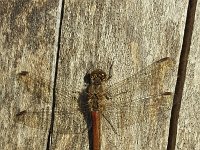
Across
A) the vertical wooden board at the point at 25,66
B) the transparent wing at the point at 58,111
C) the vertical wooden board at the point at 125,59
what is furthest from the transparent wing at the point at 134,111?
the vertical wooden board at the point at 25,66

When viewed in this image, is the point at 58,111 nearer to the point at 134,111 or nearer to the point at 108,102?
the point at 108,102

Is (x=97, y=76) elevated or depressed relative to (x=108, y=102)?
elevated

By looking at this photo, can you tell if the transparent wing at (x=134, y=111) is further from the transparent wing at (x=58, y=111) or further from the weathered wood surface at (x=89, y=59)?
the transparent wing at (x=58, y=111)

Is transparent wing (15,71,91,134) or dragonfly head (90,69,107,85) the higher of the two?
dragonfly head (90,69,107,85)

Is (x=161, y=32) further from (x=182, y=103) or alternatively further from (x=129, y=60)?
(x=182, y=103)

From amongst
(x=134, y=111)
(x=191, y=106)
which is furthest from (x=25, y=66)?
(x=191, y=106)

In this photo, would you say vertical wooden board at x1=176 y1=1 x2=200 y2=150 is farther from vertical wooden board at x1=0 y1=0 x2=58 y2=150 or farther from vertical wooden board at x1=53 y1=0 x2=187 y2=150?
vertical wooden board at x1=0 y1=0 x2=58 y2=150

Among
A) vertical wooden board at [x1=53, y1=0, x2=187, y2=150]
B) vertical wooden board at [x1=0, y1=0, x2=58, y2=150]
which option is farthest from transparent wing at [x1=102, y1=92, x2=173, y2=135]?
vertical wooden board at [x1=0, y1=0, x2=58, y2=150]

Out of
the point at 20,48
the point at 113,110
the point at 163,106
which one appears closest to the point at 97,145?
the point at 113,110
